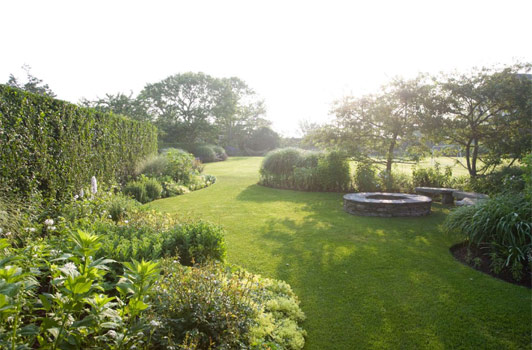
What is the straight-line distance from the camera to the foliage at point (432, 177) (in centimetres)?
1046

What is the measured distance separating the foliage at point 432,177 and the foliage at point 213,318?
9492 mm

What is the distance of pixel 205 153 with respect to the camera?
86.9ft

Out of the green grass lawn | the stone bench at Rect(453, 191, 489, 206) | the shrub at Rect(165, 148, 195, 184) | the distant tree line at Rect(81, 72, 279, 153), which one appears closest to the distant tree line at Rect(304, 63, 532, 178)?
the stone bench at Rect(453, 191, 489, 206)

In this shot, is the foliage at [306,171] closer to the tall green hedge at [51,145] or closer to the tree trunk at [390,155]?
the tree trunk at [390,155]

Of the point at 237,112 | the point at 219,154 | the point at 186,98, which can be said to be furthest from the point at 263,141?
the point at 186,98

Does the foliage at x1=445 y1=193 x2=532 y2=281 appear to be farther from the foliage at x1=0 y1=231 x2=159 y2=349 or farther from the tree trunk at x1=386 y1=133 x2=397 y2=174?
the tree trunk at x1=386 y1=133 x2=397 y2=174

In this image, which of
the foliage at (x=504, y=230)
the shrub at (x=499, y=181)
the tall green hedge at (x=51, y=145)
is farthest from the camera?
the shrub at (x=499, y=181)

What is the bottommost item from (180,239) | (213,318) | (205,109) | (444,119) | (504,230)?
(213,318)

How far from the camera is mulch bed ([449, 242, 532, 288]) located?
3.94 meters

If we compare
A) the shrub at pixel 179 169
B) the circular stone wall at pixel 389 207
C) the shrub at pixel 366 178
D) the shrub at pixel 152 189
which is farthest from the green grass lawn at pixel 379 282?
the shrub at pixel 179 169

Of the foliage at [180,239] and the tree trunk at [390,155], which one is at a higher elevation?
the tree trunk at [390,155]

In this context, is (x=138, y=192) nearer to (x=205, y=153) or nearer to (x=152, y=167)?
(x=152, y=167)

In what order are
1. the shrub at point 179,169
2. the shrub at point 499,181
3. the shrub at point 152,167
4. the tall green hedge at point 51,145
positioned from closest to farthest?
the tall green hedge at point 51,145 < the shrub at point 499,181 < the shrub at point 152,167 < the shrub at point 179,169

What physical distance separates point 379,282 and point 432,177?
8.14 metres
